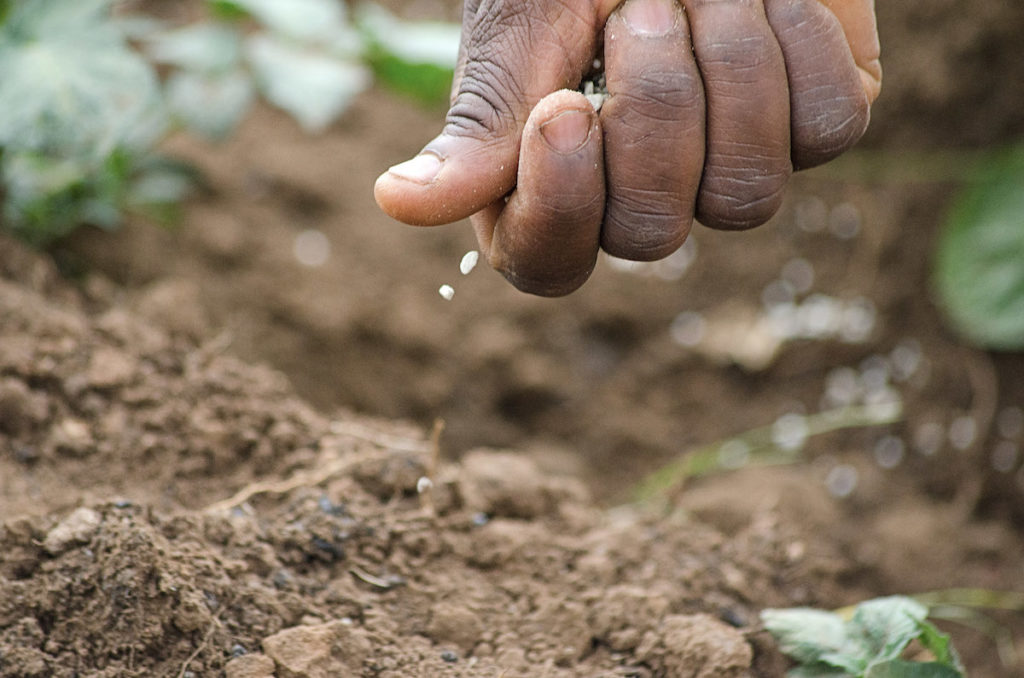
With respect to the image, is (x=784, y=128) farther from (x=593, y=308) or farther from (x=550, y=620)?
(x=593, y=308)

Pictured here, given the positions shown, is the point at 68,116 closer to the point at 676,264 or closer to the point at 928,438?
the point at 676,264

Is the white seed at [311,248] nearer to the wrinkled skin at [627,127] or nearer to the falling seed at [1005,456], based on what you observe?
the wrinkled skin at [627,127]

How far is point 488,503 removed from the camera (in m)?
1.30

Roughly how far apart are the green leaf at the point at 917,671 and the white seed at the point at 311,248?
1.43 m

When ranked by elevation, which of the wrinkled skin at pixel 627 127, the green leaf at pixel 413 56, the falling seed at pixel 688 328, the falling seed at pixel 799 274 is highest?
the green leaf at pixel 413 56

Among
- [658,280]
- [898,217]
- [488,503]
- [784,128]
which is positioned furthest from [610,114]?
[898,217]

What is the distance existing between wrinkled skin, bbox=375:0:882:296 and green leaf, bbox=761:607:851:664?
44cm

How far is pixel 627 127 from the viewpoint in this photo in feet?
3.21

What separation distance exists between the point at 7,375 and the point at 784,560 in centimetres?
107

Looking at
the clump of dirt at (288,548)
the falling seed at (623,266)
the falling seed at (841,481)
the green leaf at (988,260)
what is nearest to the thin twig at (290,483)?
the clump of dirt at (288,548)

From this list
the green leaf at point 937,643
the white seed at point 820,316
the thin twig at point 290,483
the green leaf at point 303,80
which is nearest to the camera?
the green leaf at point 937,643

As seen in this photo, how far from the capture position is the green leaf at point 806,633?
Answer: 1.08 meters

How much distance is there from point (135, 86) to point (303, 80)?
13.4 inches

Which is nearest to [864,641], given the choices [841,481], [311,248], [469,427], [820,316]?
[841,481]
